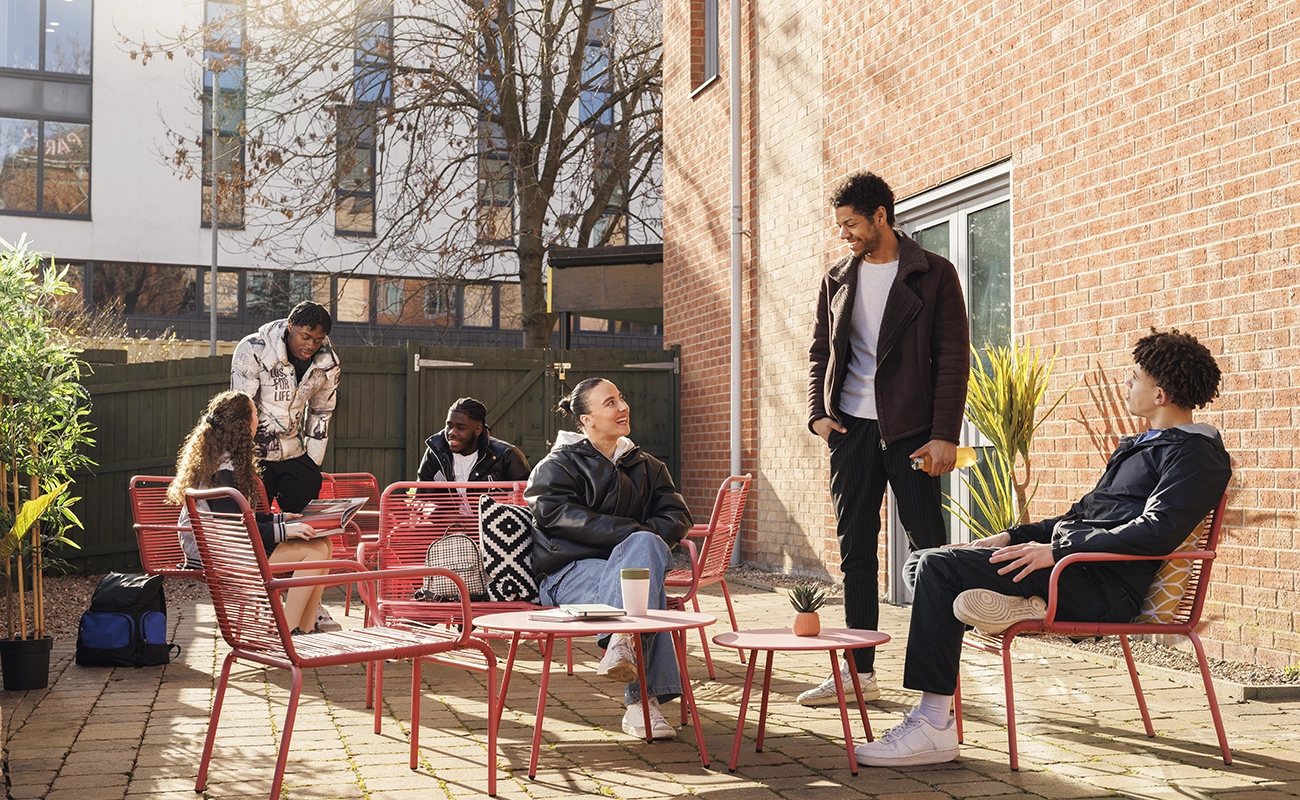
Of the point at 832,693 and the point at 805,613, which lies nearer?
the point at 805,613

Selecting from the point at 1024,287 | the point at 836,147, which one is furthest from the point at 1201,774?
the point at 836,147

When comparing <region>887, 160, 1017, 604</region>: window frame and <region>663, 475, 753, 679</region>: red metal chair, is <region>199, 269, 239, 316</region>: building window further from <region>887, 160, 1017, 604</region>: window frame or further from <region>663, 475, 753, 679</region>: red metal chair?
<region>663, 475, 753, 679</region>: red metal chair

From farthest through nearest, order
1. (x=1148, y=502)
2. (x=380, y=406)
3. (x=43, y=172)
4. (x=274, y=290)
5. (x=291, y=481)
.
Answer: (x=274, y=290), (x=43, y=172), (x=380, y=406), (x=291, y=481), (x=1148, y=502)

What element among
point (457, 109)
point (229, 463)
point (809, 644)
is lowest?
point (809, 644)

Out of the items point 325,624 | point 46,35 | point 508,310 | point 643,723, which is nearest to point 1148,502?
point 643,723

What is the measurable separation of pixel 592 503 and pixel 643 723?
88cm

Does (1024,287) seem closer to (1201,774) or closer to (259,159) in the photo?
(1201,774)

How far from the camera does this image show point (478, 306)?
26891 millimetres

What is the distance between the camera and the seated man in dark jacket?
22.8ft

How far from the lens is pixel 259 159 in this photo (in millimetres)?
15977

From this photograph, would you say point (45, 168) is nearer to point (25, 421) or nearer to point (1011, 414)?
point (25, 421)

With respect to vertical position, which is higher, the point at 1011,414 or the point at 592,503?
the point at 1011,414

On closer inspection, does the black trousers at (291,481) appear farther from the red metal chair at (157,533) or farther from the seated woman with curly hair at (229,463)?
the seated woman with curly hair at (229,463)

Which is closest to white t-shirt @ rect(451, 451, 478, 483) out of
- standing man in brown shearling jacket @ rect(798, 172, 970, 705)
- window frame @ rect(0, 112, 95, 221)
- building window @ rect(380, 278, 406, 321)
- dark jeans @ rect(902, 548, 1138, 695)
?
standing man in brown shearling jacket @ rect(798, 172, 970, 705)
